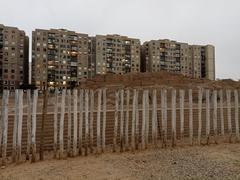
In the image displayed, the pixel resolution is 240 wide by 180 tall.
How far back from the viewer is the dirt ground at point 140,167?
5793 millimetres

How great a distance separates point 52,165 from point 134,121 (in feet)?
7.66

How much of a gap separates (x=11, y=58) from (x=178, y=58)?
47.6m

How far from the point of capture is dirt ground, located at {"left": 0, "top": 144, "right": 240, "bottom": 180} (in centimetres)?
579

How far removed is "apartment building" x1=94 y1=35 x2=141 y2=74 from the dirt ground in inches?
3124

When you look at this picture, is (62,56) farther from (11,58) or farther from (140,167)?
(140,167)

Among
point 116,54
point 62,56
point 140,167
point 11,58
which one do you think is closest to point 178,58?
point 116,54

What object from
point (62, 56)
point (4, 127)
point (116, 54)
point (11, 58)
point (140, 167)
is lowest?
point (140, 167)

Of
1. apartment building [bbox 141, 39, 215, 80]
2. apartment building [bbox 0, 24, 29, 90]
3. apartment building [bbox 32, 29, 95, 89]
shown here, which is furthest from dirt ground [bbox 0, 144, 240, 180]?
apartment building [bbox 141, 39, 215, 80]

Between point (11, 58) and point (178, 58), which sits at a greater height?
point (178, 58)

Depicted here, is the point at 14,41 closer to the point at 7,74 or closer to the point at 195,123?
the point at 7,74

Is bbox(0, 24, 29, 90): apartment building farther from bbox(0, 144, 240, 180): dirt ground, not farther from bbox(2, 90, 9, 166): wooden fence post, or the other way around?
bbox(0, 144, 240, 180): dirt ground

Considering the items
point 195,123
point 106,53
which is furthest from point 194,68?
point 195,123

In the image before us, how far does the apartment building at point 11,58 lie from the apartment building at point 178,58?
3562cm

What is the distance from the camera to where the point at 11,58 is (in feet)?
257
